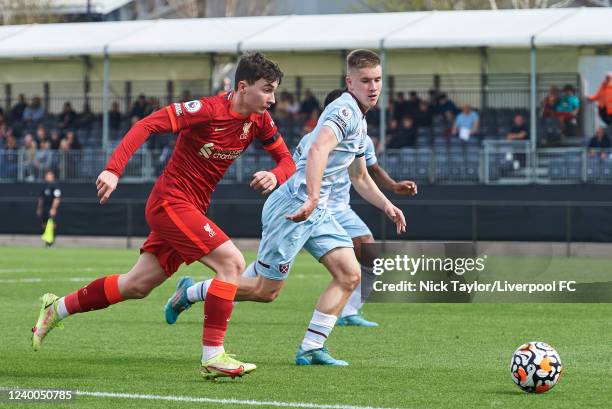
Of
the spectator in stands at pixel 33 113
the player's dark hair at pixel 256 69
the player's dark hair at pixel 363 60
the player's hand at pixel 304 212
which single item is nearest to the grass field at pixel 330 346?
the player's hand at pixel 304 212

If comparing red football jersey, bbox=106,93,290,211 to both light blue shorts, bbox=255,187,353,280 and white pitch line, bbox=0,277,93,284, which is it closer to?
light blue shorts, bbox=255,187,353,280

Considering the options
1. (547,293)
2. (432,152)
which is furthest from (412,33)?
(547,293)

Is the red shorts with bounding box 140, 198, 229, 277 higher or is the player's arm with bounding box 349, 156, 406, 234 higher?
the player's arm with bounding box 349, 156, 406, 234

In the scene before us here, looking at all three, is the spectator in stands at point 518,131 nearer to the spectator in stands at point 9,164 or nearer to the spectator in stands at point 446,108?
the spectator in stands at point 446,108

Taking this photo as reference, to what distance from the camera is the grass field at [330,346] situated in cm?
842

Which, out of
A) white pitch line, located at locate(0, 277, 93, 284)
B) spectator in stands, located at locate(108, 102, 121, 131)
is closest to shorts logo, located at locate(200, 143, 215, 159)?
white pitch line, located at locate(0, 277, 93, 284)

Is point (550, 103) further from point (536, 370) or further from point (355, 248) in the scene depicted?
point (536, 370)

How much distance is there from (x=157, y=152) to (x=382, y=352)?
23.1m

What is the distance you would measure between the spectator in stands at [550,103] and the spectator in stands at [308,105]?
5709 millimetres

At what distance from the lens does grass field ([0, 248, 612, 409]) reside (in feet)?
27.6

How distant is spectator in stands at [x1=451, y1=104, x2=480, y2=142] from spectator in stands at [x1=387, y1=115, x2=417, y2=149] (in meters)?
0.94

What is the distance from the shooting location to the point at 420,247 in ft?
94.1

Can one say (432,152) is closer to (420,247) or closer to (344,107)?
(420,247)

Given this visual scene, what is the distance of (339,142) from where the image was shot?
9547 mm
